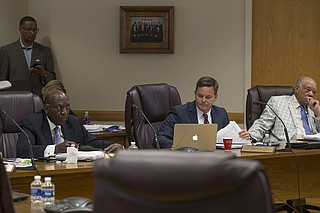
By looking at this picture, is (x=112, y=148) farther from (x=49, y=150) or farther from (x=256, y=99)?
(x=256, y=99)

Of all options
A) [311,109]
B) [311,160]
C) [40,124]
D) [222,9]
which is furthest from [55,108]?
[222,9]

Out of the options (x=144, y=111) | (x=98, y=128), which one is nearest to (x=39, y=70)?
(x=98, y=128)

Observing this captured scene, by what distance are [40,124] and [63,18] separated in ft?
9.68

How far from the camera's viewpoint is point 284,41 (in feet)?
23.1

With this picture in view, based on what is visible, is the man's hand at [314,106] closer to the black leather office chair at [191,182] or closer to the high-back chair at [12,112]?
the high-back chair at [12,112]

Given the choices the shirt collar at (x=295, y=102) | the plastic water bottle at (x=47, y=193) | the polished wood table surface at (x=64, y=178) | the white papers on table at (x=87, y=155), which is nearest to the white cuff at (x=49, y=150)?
the white papers on table at (x=87, y=155)

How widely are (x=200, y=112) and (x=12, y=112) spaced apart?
1.40 metres

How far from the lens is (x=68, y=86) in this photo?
282 inches

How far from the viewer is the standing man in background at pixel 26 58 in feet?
22.5

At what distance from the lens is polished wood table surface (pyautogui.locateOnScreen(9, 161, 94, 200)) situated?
11.1 ft

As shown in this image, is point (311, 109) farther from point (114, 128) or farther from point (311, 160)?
point (114, 128)

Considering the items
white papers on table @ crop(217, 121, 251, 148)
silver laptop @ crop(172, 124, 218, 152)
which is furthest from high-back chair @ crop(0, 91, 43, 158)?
white papers on table @ crop(217, 121, 251, 148)

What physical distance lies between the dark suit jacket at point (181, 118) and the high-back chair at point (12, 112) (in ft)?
2.97

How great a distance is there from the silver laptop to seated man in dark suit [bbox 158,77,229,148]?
2.37 feet
